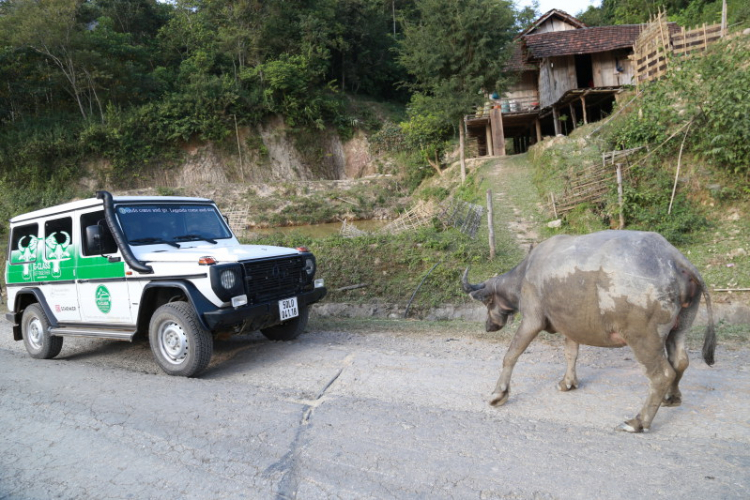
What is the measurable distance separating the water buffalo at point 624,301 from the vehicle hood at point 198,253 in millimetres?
3471

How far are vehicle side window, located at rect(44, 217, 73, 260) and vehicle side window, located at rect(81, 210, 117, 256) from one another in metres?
0.30

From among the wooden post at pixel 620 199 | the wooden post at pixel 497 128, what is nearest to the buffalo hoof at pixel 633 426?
Answer: the wooden post at pixel 620 199

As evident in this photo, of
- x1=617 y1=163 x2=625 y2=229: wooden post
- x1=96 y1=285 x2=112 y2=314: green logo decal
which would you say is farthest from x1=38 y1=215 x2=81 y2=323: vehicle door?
x1=617 y1=163 x2=625 y2=229: wooden post

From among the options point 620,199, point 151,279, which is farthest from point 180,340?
point 620,199

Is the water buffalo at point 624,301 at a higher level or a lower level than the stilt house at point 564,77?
lower

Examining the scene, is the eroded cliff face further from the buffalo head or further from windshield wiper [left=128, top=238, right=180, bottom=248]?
the buffalo head

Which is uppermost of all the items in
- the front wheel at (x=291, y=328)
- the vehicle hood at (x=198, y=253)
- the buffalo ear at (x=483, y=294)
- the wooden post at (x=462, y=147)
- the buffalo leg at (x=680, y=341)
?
the wooden post at (x=462, y=147)

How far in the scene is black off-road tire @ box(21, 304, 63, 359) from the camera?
288 inches

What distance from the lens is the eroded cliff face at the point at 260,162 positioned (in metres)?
31.3

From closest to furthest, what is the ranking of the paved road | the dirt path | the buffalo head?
1. the paved road
2. the buffalo head
3. the dirt path

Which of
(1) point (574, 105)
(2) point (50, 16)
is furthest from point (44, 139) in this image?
(1) point (574, 105)

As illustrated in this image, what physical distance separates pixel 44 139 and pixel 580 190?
31.4m

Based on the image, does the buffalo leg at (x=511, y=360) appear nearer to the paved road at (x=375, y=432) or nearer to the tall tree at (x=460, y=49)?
the paved road at (x=375, y=432)

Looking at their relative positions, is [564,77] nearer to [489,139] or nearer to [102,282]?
[489,139]
